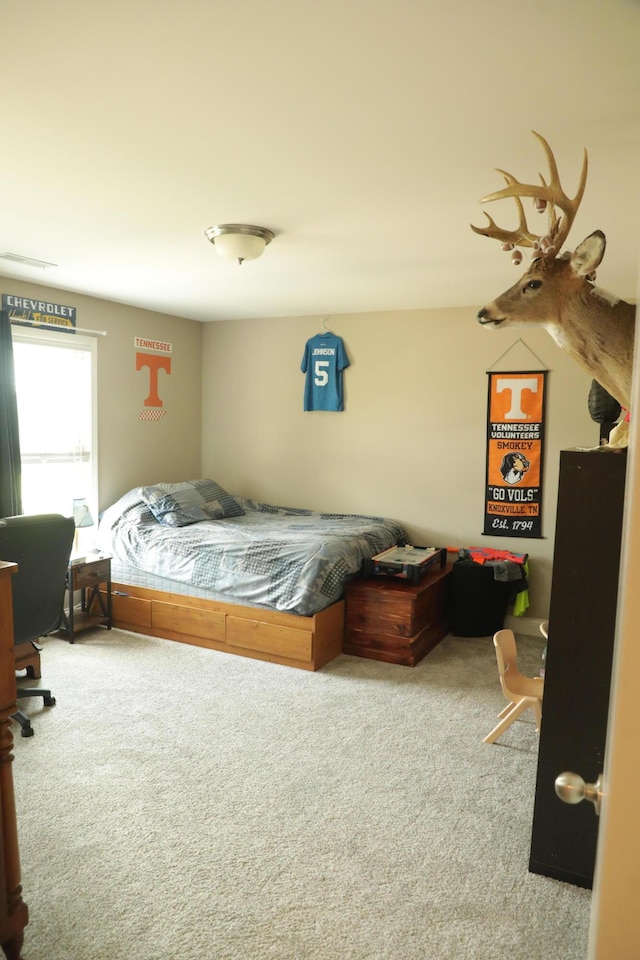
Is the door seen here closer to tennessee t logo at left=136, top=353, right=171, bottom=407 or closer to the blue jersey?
the blue jersey

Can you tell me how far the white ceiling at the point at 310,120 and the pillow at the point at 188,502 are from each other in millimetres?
1898

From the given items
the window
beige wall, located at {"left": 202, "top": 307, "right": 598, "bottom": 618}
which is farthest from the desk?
beige wall, located at {"left": 202, "top": 307, "right": 598, "bottom": 618}

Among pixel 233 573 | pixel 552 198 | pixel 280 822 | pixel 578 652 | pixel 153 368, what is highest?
pixel 552 198

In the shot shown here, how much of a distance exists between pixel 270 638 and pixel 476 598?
1.51 m

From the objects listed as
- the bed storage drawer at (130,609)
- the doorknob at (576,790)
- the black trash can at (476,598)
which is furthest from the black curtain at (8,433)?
the doorknob at (576,790)

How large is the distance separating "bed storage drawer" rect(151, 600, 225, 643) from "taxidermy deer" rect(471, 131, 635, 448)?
9.28ft

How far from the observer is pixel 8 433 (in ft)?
13.2

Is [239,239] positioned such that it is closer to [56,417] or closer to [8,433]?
[8,433]

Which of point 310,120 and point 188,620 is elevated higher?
point 310,120

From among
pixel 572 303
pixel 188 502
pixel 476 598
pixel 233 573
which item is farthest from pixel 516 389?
pixel 572 303

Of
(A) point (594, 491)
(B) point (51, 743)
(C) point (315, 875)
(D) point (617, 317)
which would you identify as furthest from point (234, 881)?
(D) point (617, 317)

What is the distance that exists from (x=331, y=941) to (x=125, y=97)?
2479 millimetres

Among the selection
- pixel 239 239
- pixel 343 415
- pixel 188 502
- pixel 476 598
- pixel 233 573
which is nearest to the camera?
pixel 239 239

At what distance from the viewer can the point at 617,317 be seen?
185 centimetres
